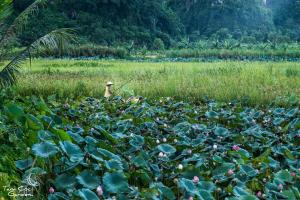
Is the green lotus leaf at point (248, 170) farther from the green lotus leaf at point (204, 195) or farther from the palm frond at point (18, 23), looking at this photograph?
the palm frond at point (18, 23)

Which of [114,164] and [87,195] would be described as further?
[114,164]

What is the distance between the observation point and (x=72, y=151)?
7.86 feet

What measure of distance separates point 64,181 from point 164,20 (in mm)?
31634

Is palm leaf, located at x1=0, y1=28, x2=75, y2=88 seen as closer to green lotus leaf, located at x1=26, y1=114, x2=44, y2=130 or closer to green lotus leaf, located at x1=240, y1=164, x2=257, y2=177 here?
green lotus leaf, located at x1=26, y1=114, x2=44, y2=130

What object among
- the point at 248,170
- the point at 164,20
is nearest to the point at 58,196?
the point at 248,170

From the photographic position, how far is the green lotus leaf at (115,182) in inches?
82.6

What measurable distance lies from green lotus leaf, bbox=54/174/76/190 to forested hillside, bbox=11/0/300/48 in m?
24.2

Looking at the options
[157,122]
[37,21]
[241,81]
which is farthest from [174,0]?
[157,122]

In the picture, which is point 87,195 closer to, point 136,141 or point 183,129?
point 136,141

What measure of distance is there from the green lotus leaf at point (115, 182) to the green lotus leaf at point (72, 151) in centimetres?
24

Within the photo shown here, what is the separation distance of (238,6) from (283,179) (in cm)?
3866

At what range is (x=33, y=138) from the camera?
2756mm

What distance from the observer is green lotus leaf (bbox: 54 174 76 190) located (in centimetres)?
224

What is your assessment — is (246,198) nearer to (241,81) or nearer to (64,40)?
(64,40)
